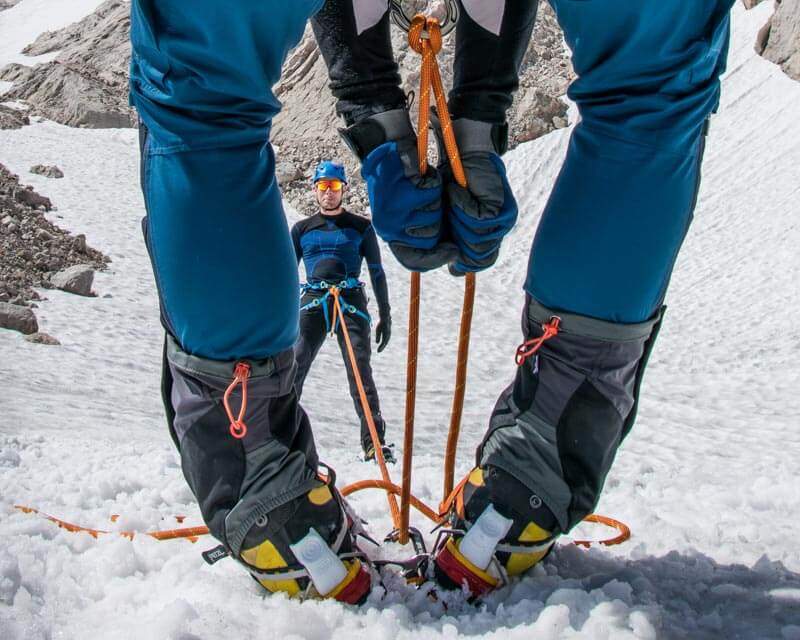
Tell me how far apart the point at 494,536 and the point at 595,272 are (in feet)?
1.59

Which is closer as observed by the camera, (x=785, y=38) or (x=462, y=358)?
(x=462, y=358)

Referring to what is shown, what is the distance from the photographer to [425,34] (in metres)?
1.42

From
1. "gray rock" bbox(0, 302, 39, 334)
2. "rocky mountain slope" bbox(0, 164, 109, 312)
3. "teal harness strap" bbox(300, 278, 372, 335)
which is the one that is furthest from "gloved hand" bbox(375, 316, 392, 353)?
"rocky mountain slope" bbox(0, 164, 109, 312)

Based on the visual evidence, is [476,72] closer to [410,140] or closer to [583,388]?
[410,140]

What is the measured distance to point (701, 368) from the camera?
7.35 meters

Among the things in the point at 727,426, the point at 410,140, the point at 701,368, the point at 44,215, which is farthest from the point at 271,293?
the point at 44,215

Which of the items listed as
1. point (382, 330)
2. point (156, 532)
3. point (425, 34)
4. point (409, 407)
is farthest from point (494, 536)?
point (382, 330)

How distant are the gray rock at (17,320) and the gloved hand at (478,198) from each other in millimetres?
5642

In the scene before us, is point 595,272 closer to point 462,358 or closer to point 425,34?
point 462,358

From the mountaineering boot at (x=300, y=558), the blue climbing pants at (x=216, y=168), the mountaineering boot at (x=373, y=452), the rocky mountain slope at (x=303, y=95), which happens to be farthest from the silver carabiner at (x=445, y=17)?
the rocky mountain slope at (x=303, y=95)

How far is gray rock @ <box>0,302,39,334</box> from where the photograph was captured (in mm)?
6145

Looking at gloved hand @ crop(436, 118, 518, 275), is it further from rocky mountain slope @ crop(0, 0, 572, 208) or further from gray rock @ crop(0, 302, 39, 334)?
rocky mountain slope @ crop(0, 0, 572, 208)

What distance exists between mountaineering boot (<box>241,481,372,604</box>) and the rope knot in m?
0.85

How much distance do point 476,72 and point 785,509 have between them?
1.22m
